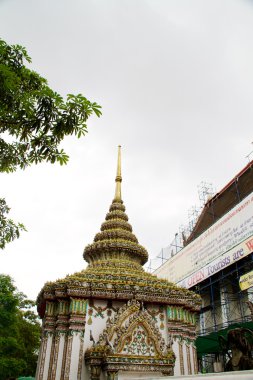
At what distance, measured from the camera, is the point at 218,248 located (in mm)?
26359

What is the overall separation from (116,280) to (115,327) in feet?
6.36

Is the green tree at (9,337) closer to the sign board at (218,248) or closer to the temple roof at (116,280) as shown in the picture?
the temple roof at (116,280)

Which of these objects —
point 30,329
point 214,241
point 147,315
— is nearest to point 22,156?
point 147,315

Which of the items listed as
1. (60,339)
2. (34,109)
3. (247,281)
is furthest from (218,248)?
(34,109)

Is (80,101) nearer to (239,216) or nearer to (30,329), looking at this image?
(239,216)

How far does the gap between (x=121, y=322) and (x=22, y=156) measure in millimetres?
7200

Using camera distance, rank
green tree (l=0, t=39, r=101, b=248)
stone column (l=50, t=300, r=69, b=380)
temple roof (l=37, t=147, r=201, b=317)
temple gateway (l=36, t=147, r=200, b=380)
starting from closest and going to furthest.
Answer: green tree (l=0, t=39, r=101, b=248) → temple gateway (l=36, t=147, r=200, b=380) → stone column (l=50, t=300, r=69, b=380) → temple roof (l=37, t=147, r=201, b=317)

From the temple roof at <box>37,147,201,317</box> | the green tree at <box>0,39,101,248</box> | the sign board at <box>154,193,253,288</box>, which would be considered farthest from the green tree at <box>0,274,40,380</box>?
the green tree at <box>0,39,101,248</box>

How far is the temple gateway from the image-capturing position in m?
11.5

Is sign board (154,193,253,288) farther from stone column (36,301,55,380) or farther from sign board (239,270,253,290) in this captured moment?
stone column (36,301,55,380)

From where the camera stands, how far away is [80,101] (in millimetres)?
6922

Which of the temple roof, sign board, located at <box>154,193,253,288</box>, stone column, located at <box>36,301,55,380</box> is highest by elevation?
sign board, located at <box>154,193,253,288</box>

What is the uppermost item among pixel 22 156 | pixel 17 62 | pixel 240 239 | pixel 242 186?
pixel 242 186

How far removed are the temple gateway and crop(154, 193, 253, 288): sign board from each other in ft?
33.1
